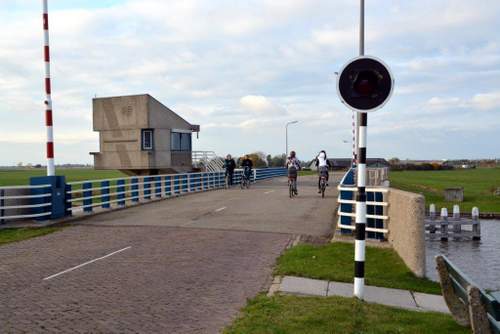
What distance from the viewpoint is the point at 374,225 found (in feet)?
37.9

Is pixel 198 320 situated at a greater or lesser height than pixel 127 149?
lesser

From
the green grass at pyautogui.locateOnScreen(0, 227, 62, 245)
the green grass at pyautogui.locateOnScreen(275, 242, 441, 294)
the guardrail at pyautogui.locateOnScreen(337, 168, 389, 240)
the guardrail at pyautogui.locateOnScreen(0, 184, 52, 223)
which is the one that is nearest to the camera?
the green grass at pyautogui.locateOnScreen(275, 242, 441, 294)

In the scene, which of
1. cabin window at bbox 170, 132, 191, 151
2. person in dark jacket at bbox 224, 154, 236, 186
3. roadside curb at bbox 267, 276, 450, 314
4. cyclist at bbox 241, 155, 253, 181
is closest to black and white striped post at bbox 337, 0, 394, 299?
roadside curb at bbox 267, 276, 450, 314

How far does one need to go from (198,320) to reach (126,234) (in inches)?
273

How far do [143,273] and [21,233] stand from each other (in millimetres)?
6055

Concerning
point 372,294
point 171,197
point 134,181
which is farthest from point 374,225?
point 171,197

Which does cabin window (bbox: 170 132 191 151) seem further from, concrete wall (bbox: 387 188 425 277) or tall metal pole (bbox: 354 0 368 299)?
tall metal pole (bbox: 354 0 368 299)

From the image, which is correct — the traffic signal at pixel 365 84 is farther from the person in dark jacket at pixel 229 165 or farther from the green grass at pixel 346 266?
the person in dark jacket at pixel 229 165

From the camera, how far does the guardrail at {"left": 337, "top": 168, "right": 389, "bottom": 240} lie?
11.1 metres

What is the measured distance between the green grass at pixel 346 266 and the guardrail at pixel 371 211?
754 mm

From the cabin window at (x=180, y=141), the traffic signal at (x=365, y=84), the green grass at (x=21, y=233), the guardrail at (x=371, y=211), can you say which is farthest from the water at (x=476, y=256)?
the cabin window at (x=180, y=141)

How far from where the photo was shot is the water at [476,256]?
40.3 feet

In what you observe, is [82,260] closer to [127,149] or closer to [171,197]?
[171,197]

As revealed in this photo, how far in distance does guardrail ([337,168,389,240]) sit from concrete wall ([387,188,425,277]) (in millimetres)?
928
